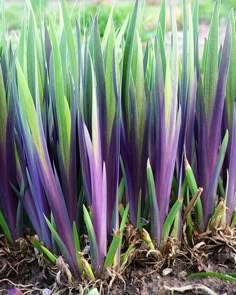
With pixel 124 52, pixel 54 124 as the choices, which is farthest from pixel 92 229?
pixel 124 52

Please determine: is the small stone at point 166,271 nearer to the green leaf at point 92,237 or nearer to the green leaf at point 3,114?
the green leaf at point 92,237

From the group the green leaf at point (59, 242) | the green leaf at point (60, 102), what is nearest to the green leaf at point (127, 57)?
the green leaf at point (60, 102)

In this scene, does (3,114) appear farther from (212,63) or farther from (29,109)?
(212,63)

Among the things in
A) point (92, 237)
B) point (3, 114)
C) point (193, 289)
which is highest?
point (3, 114)

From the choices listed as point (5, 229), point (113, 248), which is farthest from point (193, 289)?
point (5, 229)

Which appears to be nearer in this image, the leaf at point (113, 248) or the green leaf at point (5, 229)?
the leaf at point (113, 248)

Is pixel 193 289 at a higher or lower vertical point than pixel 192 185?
lower

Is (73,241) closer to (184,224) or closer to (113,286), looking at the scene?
(113,286)

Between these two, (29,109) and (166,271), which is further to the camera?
(166,271)
